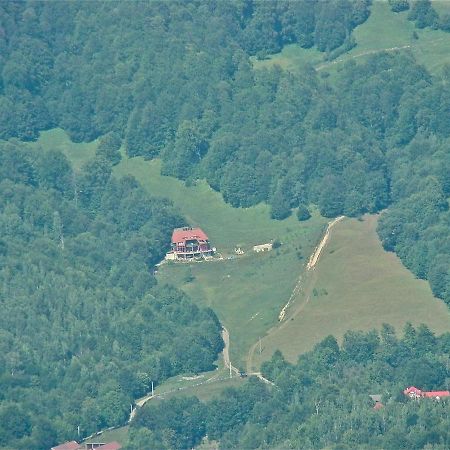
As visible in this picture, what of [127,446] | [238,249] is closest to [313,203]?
[238,249]

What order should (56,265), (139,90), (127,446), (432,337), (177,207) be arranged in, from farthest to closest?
(139,90), (177,207), (56,265), (432,337), (127,446)

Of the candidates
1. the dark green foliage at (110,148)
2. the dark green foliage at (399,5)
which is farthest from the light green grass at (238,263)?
the dark green foliage at (399,5)

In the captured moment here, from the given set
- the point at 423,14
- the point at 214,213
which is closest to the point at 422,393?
the point at 214,213

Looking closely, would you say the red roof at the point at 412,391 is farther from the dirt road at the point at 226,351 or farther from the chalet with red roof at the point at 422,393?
the dirt road at the point at 226,351

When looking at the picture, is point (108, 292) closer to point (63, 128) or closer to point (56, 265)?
point (56, 265)

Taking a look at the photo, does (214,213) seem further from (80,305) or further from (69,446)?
(69,446)

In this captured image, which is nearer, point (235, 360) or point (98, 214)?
point (235, 360)

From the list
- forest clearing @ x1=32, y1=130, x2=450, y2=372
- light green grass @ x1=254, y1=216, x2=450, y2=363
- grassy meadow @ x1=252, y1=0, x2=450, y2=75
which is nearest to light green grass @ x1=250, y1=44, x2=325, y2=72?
grassy meadow @ x1=252, y1=0, x2=450, y2=75

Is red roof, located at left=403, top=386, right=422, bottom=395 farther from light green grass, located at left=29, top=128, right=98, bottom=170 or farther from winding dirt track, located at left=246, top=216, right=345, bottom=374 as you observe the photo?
light green grass, located at left=29, top=128, right=98, bottom=170
